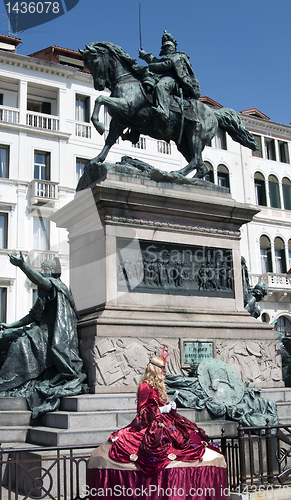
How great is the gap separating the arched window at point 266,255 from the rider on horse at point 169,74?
2861cm

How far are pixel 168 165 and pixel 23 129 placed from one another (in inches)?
A: 370

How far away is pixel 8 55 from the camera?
106 feet

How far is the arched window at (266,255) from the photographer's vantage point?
130ft

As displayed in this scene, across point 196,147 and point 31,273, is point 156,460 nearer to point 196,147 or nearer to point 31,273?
point 31,273

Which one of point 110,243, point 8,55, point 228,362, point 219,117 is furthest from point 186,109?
point 8,55

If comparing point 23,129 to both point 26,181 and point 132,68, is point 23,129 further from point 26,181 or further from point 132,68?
point 132,68

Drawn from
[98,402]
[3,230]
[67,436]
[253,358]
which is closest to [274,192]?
[3,230]

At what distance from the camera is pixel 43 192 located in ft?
104

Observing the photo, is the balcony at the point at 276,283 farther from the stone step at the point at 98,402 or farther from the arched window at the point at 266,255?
the stone step at the point at 98,402

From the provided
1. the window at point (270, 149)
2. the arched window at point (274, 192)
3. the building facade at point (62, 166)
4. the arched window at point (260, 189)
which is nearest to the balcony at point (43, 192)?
the building facade at point (62, 166)

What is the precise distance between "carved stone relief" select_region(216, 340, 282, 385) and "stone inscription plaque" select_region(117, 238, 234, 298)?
1.04m

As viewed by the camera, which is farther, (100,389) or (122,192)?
(122,192)

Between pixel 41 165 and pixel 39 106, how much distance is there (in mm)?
4108

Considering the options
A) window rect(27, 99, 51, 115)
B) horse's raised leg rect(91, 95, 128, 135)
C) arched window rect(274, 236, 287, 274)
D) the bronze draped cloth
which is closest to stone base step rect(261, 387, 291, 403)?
the bronze draped cloth
